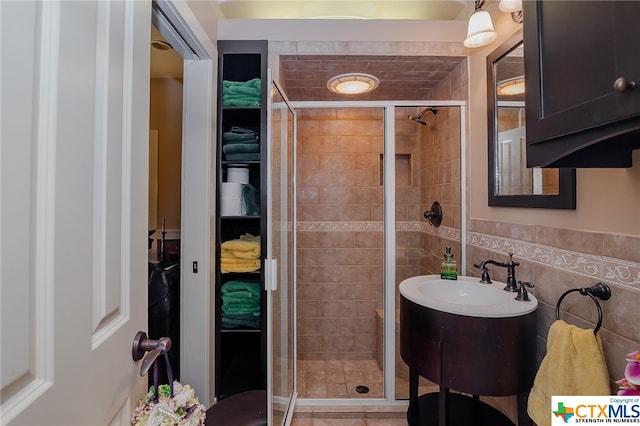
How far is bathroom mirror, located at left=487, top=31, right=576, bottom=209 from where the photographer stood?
130cm

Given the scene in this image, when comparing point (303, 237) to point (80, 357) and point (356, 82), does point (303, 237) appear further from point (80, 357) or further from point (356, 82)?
point (80, 357)

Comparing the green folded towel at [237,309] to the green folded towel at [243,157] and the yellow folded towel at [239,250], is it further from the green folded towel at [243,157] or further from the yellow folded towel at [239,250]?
the green folded towel at [243,157]

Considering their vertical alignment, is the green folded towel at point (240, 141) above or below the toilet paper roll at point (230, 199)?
above

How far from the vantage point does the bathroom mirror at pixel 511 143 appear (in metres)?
1.30

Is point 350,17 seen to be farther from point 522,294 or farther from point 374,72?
point 522,294

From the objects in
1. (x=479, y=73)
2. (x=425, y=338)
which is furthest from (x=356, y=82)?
(x=425, y=338)

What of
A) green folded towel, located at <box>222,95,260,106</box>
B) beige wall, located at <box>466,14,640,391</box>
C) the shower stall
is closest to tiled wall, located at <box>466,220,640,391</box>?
beige wall, located at <box>466,14,640,391</box>

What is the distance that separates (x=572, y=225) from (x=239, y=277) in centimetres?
173

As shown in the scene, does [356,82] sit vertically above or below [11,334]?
above

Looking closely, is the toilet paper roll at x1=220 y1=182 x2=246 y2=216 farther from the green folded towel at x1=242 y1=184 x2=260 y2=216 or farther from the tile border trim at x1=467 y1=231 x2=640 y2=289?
the tile border trim at x1=467 y1=231 x2=640 y2=289

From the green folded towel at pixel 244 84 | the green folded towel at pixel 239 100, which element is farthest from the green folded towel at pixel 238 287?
the green folded towel at pixel 244 84

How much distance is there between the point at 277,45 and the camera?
1824 mm

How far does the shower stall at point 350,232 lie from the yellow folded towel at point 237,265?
95 centimetres

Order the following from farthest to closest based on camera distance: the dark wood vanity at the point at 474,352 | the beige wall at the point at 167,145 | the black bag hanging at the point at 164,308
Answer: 1. the beige wall at the point at 167,145
2. the black bag hanging at the point at 164,308
3. the dark wood vanity at the point at 474,352
